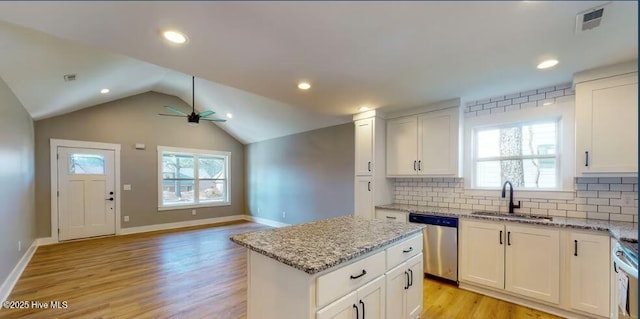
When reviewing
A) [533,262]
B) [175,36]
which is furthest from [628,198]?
[175,36]

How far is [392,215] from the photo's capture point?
359cm

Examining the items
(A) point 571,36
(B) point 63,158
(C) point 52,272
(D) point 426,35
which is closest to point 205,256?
(C) point 52,272

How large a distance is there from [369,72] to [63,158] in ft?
21.0

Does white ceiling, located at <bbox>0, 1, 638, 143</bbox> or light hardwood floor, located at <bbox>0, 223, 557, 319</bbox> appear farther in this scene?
light hardwood floor, located at <bbox>0, 223, 557, 319</bbox>

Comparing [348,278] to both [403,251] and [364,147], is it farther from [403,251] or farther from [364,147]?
[364,147]

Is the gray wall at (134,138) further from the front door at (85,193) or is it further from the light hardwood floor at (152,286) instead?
the light hardwood floor at (152,286)

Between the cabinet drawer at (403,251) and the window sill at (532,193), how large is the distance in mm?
1596

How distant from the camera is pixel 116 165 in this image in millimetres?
5840

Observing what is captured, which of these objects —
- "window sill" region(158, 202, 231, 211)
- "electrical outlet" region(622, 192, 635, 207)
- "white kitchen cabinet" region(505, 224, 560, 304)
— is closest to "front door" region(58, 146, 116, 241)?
"window sill" region(158, 202, 231, 211)

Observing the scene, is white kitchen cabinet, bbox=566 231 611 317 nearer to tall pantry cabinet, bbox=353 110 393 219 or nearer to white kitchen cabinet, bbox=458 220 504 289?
white kitchen cabinet, bbox=458 220 504 289

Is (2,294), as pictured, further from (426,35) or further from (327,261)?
(426,35)

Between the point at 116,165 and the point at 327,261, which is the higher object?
the point at 116,165

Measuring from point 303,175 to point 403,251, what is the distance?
4.24 meters

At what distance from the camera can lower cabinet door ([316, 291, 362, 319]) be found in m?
1.40
